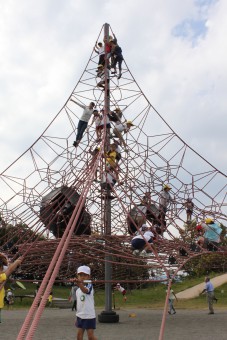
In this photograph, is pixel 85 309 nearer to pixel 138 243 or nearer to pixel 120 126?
pixel 138 243

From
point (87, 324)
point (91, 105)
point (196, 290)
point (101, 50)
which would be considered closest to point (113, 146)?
point (91, 105)

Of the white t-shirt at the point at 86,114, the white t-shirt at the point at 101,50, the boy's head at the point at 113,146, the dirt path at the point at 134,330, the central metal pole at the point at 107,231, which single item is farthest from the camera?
the white t-shirt at the point at 101,50

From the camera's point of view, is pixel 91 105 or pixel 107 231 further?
pixel 91 105

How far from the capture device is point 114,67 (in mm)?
13375

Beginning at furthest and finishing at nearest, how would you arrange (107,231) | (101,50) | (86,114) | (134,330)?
(101,50)
(86,114)
(107,231)
(134,330)

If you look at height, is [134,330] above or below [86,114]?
below

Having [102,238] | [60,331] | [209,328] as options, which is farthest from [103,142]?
[209,328]

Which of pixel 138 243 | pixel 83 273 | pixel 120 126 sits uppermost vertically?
pixel 120 126

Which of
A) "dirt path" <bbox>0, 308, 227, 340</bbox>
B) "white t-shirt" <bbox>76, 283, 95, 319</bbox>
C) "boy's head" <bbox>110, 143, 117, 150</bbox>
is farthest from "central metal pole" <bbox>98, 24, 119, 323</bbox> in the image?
"white t-shirt" <bbox>76, 283, 95, 319</bbox>

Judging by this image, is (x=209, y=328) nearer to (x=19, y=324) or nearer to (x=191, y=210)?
(x=191, y=210)

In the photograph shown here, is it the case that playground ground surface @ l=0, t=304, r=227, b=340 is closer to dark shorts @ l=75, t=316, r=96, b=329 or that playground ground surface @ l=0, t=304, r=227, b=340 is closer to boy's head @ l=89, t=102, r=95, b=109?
dark shorts @ l=75, t=316, r=96, b=329

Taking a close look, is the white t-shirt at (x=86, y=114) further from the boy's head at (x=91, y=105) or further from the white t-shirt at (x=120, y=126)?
the white t-shirt at (x=120, y=126)

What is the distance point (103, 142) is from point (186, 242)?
287 cm

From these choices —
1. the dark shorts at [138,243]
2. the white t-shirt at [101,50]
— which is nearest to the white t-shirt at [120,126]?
the white t-shirt at [101,50]
